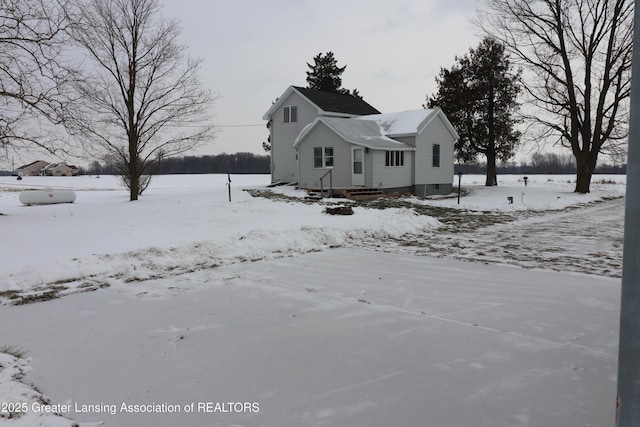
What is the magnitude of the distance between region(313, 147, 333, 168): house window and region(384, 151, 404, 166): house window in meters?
3.19

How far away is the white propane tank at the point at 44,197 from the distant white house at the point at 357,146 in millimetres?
12957

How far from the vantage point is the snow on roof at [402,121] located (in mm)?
25875

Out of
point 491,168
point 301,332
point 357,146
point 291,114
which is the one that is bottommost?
point 301,332

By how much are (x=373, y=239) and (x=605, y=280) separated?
567cm

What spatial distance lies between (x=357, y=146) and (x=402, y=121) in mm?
5166

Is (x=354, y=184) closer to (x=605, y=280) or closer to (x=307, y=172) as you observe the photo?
(x=307, y=172)

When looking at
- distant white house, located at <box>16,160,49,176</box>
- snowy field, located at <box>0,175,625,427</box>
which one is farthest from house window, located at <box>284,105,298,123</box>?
distant white house, located at <box>16,160,49,176</box>

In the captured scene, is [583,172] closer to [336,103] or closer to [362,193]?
[336,103]

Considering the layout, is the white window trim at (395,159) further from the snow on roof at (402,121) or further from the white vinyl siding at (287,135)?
the white vinyl siding at (287,135)

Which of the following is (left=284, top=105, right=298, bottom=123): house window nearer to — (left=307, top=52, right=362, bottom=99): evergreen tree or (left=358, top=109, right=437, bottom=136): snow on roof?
(left=358, top=109, right=437, bottom=136): snow on roof

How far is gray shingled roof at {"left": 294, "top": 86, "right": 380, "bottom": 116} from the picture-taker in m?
28.4

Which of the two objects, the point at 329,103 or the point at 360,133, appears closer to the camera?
the point at 360,133

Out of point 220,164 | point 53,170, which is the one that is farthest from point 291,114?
point 53,170

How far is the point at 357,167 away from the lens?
23.9 m
